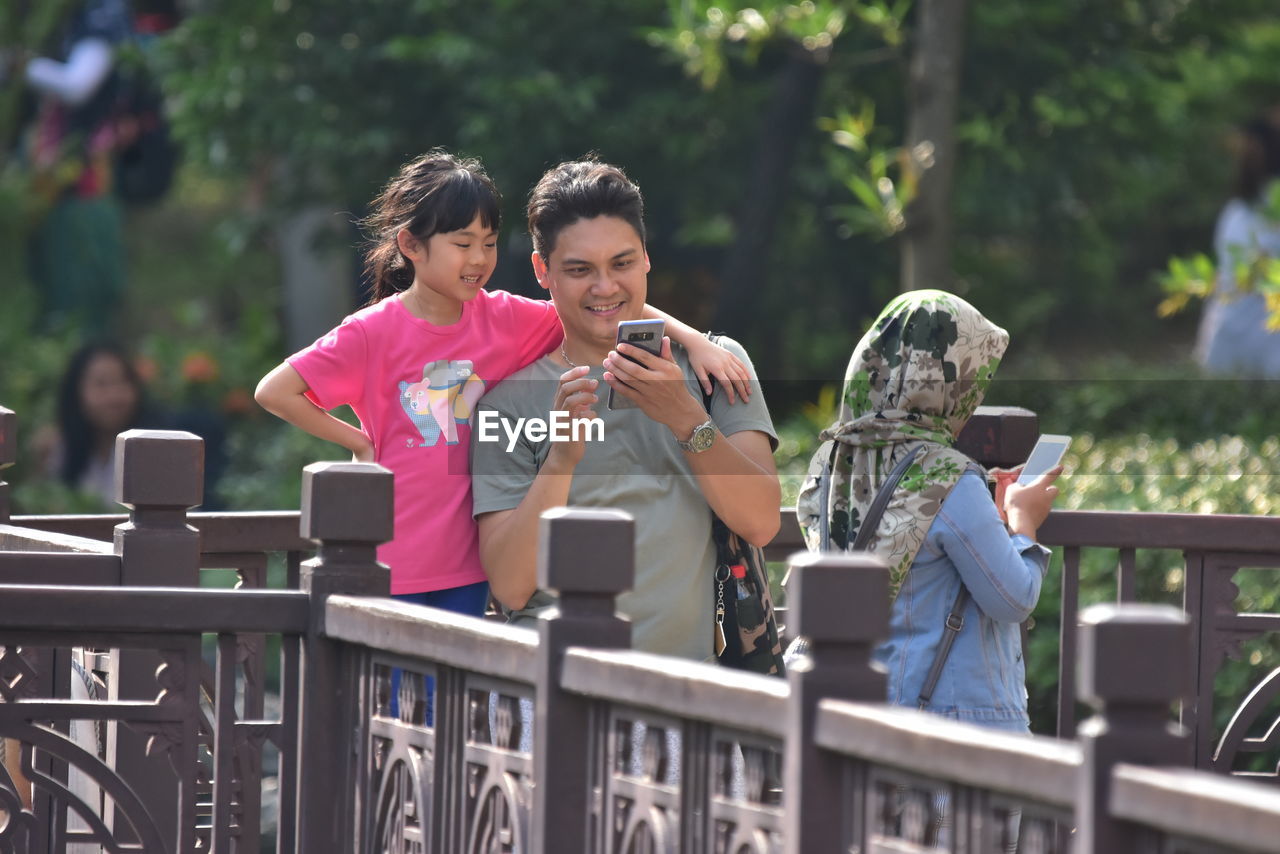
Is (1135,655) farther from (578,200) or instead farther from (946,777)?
(578,200)

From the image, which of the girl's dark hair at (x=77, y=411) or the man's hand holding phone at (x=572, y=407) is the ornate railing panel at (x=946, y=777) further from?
the girl's dark hair at (x=77, y=411)

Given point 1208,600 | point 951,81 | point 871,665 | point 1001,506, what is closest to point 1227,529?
point 1208,600

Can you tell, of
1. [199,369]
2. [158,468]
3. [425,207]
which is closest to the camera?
[158,468]

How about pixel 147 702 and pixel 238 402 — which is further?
pixel 238 402

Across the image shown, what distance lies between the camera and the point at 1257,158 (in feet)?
39.8

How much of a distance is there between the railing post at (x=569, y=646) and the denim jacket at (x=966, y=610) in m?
0.88

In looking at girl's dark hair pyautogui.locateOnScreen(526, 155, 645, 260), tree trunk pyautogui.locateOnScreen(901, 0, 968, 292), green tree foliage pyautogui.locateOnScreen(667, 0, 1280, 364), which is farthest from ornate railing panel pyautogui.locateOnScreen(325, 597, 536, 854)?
tree trunk pyautogui.locateOnScreen(901, 0, 968, 292)

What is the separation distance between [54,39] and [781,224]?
6.87 metres

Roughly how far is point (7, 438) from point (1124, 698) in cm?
344

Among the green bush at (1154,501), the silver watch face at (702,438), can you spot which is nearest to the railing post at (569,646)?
the silver watch face at (702,438)

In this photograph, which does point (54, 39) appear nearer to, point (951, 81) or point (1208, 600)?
point (951, 81)

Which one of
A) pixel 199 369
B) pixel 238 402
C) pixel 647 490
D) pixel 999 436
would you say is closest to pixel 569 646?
pixel 647 490

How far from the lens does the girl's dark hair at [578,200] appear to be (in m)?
3.48

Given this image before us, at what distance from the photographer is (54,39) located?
15.5 m
